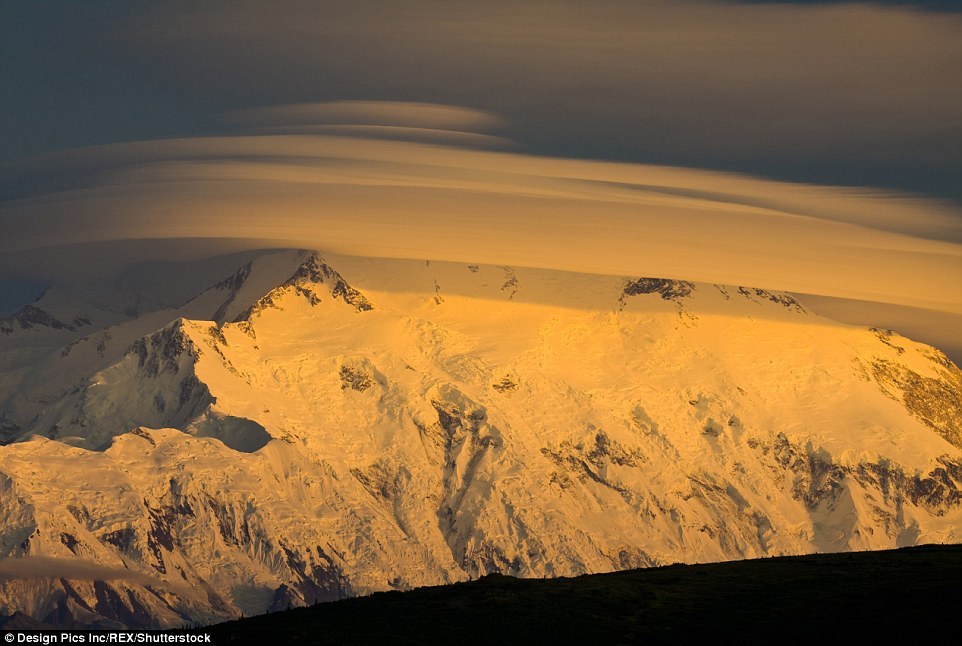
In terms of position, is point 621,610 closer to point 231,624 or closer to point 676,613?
point 676,613

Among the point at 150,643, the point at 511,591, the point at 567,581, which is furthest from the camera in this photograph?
the point at 567,581

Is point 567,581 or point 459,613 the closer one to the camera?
point 459,613

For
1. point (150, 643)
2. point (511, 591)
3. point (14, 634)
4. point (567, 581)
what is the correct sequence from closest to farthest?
point (150, 643)
point (14, 634)
point (511, 591)
point (567, 581)

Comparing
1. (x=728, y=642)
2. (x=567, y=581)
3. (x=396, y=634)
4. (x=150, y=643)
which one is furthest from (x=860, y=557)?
(x=150, y=643)

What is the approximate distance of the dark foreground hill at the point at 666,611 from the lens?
13788 cm

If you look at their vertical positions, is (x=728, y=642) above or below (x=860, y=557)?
below

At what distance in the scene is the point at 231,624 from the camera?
497 ft

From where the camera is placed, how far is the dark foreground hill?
13788 centimetres

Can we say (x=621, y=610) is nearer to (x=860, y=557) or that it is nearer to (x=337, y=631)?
(x=337, y=631)

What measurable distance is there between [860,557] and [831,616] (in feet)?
116

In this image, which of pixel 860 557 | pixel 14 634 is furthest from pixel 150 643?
pixel 860 557

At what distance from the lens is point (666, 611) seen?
490 ft

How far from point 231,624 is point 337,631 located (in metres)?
12.7

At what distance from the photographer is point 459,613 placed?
489 feet
